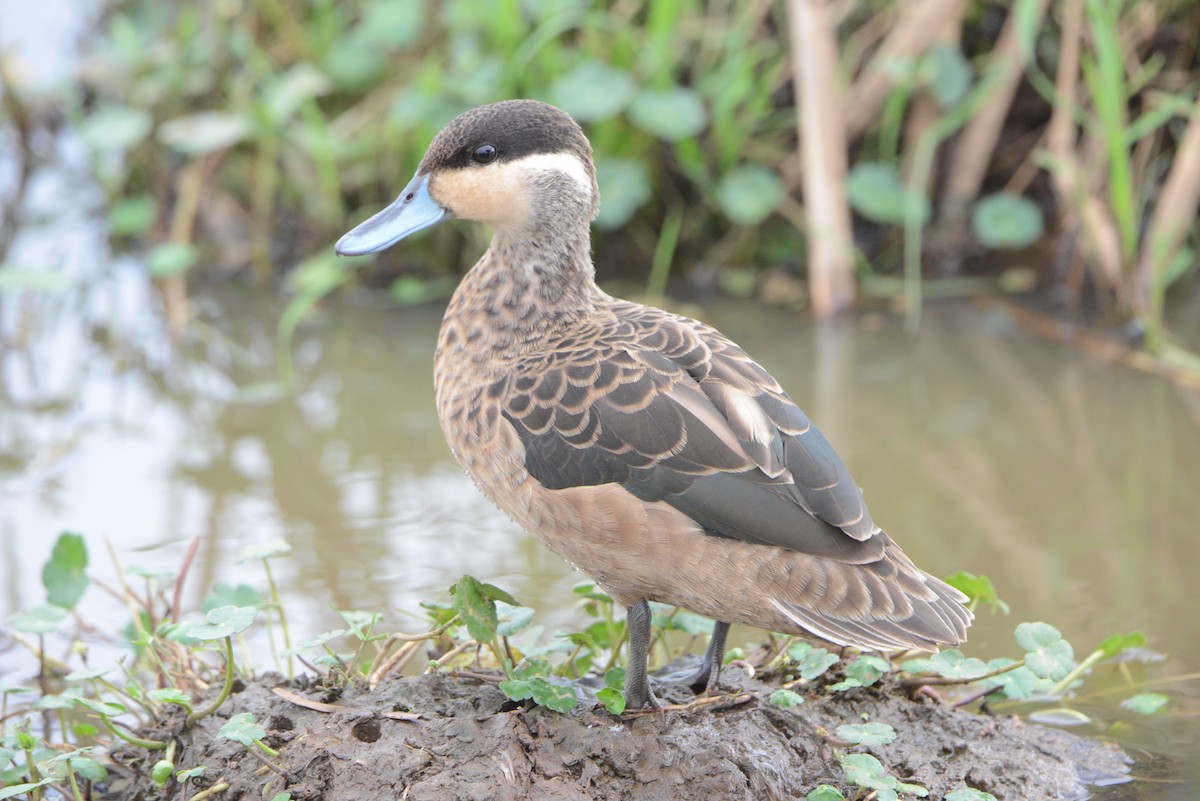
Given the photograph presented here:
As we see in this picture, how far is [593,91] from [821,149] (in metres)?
1.00

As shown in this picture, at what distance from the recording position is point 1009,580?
402cm

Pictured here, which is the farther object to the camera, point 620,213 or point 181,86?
point 181,86

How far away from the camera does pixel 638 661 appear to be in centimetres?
293

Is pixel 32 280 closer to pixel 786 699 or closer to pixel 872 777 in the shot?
pixel 786 699

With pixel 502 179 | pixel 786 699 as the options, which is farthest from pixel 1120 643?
pixel 502 179

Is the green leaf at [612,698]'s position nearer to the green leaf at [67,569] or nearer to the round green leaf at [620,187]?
the green leaf at [67,569]

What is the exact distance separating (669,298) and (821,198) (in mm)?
793

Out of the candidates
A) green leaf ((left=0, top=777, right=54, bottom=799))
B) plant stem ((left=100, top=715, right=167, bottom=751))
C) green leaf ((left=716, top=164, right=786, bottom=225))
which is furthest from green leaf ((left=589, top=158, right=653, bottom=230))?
green leaf ((left=0, top=777, right=54, bottom=799))

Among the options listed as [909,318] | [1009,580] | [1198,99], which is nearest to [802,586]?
[1009,580]

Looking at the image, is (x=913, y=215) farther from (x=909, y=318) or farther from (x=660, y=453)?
(x=660, y=453)

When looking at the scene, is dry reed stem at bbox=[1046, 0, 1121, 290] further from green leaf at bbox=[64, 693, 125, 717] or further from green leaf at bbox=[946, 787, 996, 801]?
green leaf at bbox=[64, 693, 125, 717]

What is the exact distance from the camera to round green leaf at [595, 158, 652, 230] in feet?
19.5

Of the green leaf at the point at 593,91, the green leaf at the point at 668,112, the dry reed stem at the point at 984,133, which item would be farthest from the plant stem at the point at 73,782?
the dry reed stem at the point at 984,133

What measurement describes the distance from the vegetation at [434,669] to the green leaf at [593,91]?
2.86 metres
